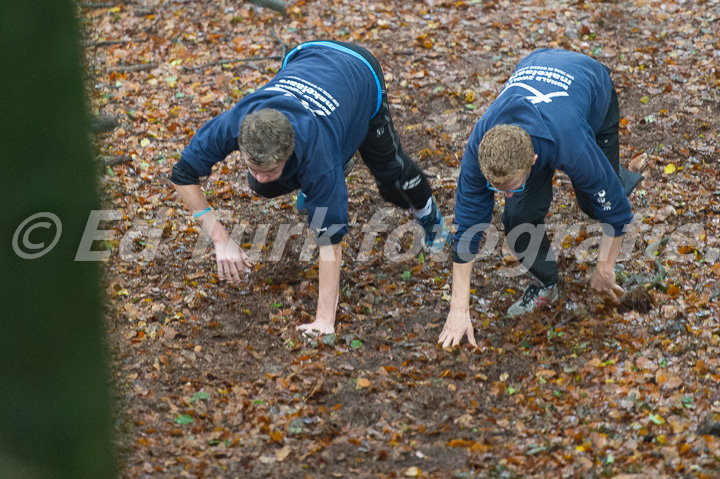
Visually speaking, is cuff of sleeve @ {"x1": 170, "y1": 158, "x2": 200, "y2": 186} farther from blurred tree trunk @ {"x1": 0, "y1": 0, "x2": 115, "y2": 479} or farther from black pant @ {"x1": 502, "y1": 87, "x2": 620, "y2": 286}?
blurred tree trunk @ {"x1": 0, "y1": 0, "x2": 115, "y2": 479}

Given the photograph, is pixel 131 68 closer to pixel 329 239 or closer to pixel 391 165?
pixel 391 165

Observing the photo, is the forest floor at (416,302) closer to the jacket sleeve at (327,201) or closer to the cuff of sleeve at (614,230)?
the cuff of sleeve at (614,230)

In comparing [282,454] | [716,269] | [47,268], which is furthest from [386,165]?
[47,268]

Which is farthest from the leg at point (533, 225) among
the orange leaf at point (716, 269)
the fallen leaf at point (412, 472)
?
the fallen leaf at point (412, 472)

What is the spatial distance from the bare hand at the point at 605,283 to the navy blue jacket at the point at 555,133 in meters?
0.36

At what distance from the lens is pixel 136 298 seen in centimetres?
500

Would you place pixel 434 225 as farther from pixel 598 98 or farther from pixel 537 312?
pixel 598 98

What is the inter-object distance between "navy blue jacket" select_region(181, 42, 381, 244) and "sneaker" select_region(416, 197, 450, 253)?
48.2 inches

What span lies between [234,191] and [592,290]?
3.16 meters

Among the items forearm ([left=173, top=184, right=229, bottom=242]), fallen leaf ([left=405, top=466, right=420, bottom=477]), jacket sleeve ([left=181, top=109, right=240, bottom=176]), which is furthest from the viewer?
forearm ([left=173, top=184, right=229, bottom=242])

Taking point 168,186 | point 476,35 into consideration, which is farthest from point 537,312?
point 476,35

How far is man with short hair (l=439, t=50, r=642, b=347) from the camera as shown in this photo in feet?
11.6

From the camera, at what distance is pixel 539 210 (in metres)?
4.28

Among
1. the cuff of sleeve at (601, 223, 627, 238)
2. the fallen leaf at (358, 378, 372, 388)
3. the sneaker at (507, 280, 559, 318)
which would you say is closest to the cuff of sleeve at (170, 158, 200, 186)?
the fallen leaf at (358, 378, 372, 388)
